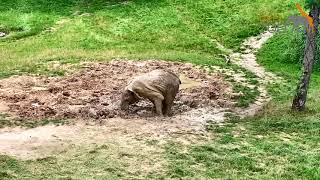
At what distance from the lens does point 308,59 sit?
1970cm

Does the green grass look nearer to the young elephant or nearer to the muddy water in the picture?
the muddy water

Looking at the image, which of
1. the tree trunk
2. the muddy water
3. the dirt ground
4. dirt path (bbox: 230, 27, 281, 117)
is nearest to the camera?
the dirt ground

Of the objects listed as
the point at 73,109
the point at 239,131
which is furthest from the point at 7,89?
the point at 239,131

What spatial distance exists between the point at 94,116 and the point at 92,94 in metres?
3.25

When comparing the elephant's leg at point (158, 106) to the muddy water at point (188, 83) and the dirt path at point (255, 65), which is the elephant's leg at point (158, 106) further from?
the muddy water at point (188, 83)

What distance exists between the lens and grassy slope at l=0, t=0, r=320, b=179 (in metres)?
13.6

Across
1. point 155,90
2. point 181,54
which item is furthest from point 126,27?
point 155,90

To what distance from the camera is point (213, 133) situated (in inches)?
683

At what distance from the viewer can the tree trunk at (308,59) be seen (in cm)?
1933

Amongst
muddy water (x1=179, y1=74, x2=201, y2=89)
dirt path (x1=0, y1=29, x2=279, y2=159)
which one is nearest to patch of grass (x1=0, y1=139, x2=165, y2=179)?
dirt path (x1=0, y1=29, x2=279, y2=159)

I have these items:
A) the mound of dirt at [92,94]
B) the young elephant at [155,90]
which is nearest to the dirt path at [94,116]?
the mound of dirt at [92,94]

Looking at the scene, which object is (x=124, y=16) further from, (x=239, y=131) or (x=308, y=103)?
(x=239, y=131)

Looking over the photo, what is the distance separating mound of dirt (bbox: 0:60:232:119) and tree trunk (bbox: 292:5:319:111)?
274 cm

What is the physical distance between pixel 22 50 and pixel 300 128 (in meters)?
23.2
